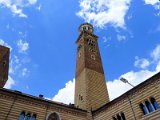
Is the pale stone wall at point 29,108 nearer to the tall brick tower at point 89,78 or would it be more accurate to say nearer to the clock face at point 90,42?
the tall brick tower at point 89,78

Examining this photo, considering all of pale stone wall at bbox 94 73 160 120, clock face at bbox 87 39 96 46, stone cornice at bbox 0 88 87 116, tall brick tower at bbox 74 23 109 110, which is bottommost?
pale stone wall at bbox 94 73 160 120

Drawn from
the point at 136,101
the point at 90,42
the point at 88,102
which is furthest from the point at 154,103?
the point at 90,42

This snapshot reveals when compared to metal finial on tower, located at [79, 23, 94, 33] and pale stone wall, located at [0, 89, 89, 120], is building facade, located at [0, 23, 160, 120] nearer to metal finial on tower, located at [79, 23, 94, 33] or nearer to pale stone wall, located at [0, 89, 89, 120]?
pale stone wall, located at [0, 89, 89, 120]

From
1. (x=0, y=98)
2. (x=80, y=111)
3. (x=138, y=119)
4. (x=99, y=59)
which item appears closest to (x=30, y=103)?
(x=0, y=98)

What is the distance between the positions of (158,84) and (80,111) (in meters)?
10.0

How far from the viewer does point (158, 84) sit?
49.9 ft

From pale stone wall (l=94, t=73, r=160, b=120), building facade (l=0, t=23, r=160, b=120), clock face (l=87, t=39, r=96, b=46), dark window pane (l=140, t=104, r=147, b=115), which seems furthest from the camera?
clock face (l=87, t=39, r=96, b=46)

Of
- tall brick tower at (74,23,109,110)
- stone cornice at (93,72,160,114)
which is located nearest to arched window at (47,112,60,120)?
tall brick tower at (74,23,109,110)

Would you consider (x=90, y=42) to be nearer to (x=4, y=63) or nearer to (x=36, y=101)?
(x=4, y=63)

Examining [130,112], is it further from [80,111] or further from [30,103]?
[30,103]

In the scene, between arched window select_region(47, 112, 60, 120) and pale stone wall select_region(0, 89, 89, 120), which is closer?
pale stone wall select_region(0, 89, 89, 120)

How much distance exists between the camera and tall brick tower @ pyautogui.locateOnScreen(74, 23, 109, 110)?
24172 mm

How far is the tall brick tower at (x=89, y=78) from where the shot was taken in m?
24.2

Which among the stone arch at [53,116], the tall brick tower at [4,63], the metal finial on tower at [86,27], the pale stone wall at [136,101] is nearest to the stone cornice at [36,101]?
the stone arch at [53,116]
